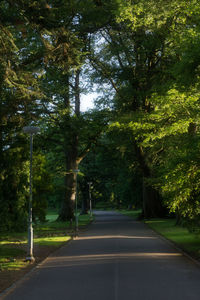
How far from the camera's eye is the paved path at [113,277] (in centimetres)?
866

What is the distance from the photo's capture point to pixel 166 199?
17406mm

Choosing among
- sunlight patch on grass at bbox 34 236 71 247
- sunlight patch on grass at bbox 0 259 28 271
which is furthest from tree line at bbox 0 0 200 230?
sunlight patch on grass at bbox 0 259 28 271

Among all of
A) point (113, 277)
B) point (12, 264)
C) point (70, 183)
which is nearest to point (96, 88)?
point (70, 183)

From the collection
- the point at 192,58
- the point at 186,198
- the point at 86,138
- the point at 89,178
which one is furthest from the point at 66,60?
the point at 89,178

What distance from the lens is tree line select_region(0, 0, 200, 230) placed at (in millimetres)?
14008

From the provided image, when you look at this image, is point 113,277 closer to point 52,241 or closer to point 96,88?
point 52,241

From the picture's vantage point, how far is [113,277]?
10.6 m

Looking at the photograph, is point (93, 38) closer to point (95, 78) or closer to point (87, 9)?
point (95, 78)

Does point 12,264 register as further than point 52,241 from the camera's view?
No

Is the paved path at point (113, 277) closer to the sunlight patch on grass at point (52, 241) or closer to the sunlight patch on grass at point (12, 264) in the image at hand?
the sunlight patch on grass at point (12, 264)

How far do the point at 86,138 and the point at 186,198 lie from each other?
2472 cm

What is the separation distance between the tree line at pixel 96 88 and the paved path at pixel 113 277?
322 centimetres

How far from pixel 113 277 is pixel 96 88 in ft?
108

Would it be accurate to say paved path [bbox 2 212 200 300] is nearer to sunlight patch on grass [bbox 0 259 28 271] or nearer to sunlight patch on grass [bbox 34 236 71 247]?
sunlight patch on grass [bbox 0 259 28 271]
